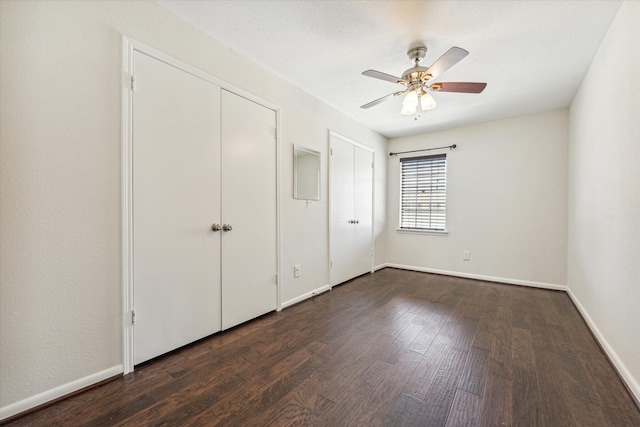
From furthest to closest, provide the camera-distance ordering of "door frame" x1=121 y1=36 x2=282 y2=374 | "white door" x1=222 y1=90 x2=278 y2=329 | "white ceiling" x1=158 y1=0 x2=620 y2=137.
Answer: "white door" x1=222 y1=90 x2=278 y2=329, "white ceiling" x1=158 y1=0 x2=620 y2=137, "door frame" x1=121 y1=36 x2=282 y2=374

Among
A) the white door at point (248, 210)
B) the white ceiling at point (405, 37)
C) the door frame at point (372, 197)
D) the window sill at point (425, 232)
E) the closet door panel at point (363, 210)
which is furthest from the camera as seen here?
the window sill at point (425, 232)

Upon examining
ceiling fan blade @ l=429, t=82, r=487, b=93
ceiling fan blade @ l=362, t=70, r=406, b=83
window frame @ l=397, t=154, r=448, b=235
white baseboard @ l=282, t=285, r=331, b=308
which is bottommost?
white baseboard @ l=282, t=285, r=331, b=308

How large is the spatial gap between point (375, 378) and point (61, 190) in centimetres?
217

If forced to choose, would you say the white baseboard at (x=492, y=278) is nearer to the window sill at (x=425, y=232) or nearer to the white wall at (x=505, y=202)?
the white wall at (x=505, y=202)

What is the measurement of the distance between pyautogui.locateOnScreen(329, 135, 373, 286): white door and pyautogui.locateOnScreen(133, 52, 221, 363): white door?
1.72m

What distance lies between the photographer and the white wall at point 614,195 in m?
1.54

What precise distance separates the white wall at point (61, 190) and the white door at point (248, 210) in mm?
736

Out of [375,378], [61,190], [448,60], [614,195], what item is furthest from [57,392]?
[614,195]

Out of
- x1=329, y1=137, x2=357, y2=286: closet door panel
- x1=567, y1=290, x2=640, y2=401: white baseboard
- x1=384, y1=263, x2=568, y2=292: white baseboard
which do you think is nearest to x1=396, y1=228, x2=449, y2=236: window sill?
x1=384, y1=263, x2=568, y2=292: white baseboard

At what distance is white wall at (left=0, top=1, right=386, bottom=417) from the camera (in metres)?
1.29

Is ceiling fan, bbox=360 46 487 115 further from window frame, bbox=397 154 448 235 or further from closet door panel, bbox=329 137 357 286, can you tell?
window frame, bbox=397 154 448 235

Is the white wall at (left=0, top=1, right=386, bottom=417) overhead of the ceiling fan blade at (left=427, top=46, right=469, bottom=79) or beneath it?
beneath

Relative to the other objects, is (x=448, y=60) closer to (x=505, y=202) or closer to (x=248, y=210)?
(x=248, y=210)

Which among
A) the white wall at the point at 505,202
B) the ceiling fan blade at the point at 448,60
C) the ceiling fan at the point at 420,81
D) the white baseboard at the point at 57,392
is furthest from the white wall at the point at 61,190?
the white wall at the point at 505,202
